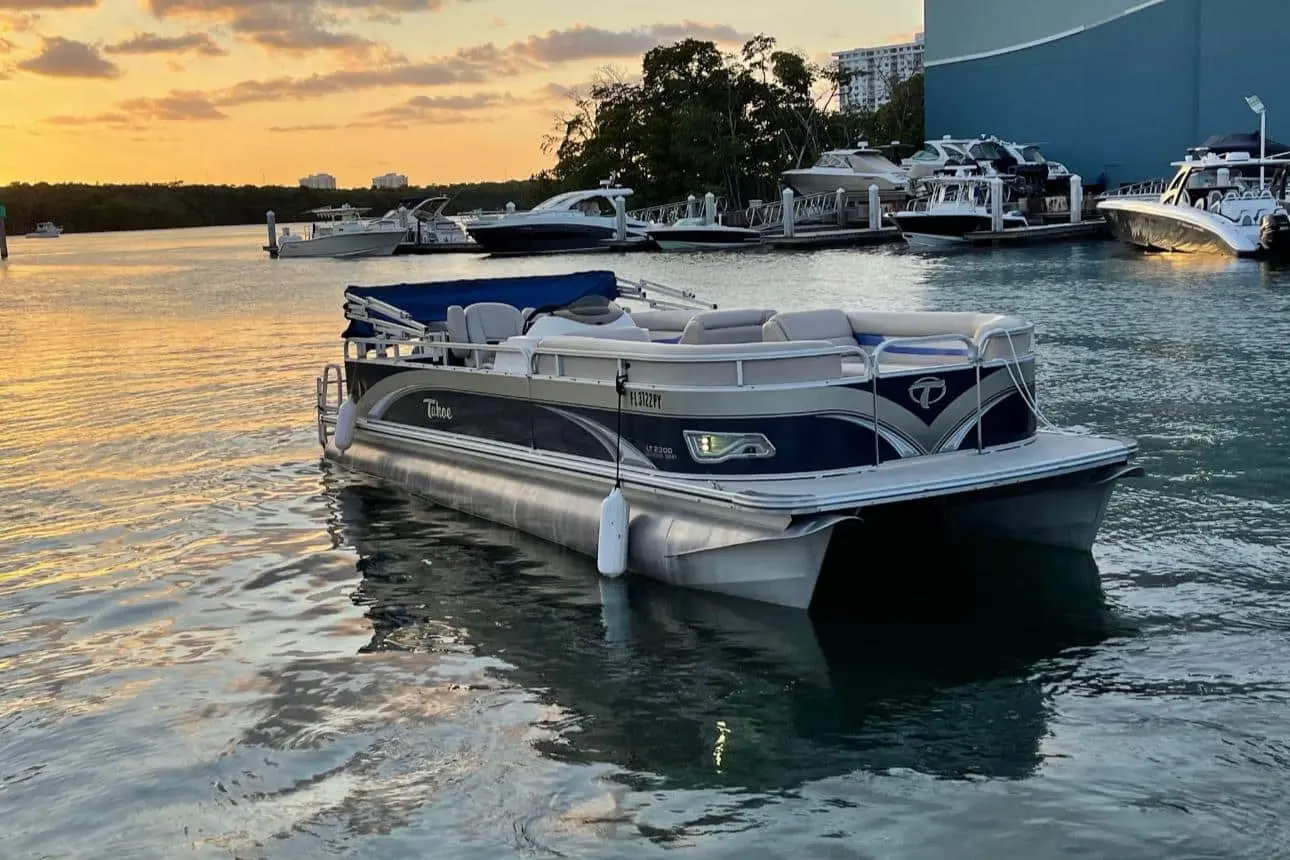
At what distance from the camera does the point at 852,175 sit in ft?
234

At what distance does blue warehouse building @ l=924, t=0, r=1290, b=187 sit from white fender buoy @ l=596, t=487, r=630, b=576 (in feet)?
155

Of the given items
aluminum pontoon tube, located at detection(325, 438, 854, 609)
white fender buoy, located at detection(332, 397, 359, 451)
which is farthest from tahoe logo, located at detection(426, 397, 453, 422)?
white fender buoy, located at detection(332, 397, 359, 451)

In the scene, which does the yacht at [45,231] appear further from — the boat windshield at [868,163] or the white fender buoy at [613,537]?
the white fender buoy at [613,537]

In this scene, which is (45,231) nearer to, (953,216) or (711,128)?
(711,128)

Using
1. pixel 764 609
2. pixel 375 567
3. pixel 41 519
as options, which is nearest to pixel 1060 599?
pixel 764 609

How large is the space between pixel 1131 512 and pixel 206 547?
726cm

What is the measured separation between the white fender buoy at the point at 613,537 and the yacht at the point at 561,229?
193ft

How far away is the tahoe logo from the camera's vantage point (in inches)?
488

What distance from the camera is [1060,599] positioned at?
30.0 feet

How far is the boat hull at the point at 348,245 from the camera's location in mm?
78062

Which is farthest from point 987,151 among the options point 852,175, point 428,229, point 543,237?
point 428,229

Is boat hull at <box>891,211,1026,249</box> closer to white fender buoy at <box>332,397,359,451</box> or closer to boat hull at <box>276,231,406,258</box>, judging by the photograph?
boat hull at <box>276,231,406,258</box>

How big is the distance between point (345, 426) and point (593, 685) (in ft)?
22.1

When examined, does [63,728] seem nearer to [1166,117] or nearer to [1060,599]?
[1060,599]
